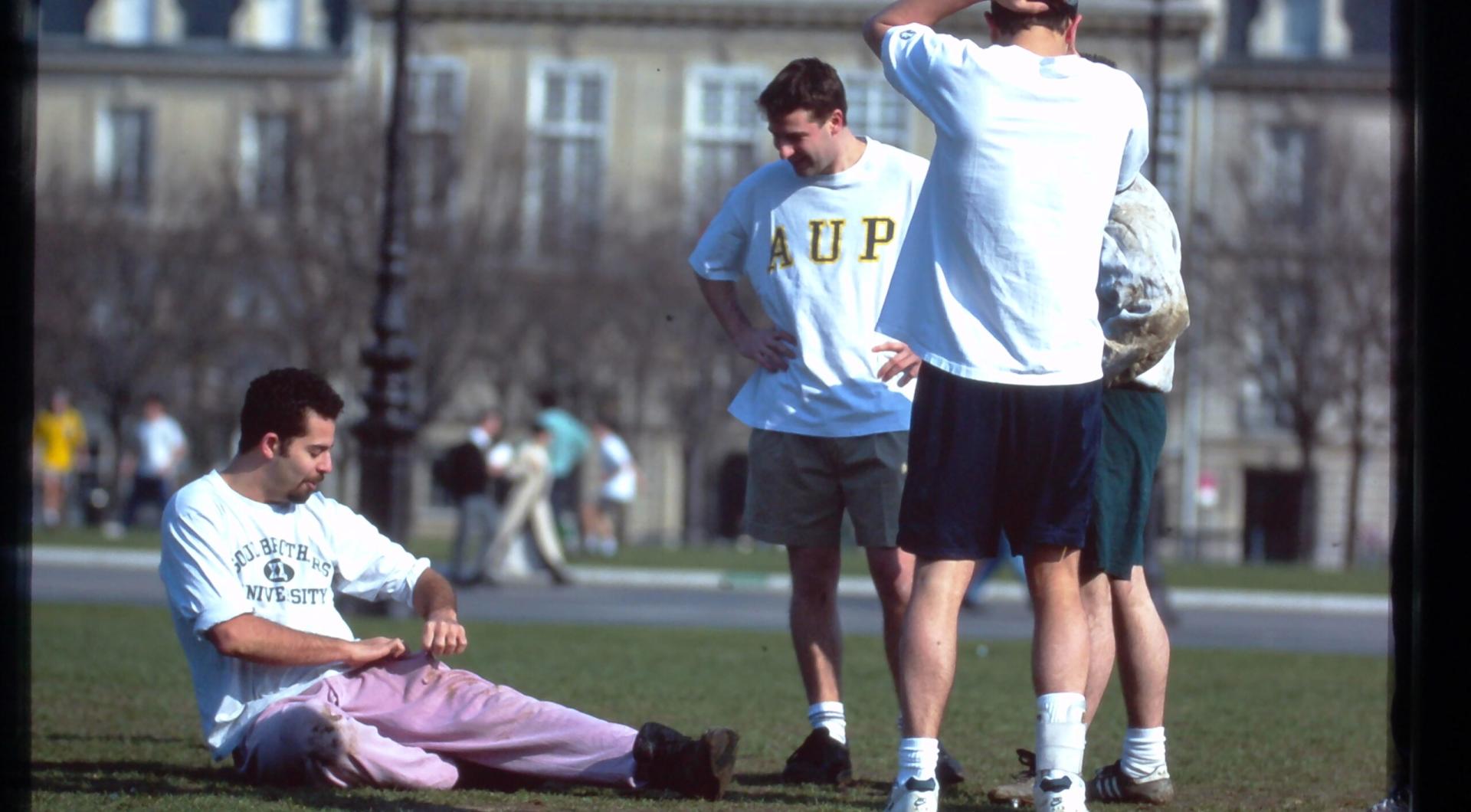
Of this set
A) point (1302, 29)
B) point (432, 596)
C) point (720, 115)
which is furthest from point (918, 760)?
point (1302, 29)

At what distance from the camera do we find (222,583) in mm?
5477

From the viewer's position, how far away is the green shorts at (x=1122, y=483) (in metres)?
5.59

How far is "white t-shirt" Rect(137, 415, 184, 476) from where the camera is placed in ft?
99.0

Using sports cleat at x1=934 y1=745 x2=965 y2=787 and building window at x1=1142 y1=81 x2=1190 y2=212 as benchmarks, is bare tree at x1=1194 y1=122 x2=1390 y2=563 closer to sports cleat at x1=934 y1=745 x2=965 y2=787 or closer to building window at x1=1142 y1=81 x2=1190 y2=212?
Answer: building window at x1=1142 y1=81 x2=1190 y2=212

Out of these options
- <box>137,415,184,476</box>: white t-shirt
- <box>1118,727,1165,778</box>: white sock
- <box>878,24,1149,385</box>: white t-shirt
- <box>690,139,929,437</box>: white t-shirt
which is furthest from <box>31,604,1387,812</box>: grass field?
<box>137,415,184,476</box>: white t-shirt

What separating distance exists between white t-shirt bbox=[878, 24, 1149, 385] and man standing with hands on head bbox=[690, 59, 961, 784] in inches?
51.3

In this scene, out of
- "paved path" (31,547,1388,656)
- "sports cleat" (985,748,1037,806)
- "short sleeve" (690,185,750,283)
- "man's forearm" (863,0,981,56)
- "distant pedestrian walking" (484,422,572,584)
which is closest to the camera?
"man's forearm" (863,0,981,56)

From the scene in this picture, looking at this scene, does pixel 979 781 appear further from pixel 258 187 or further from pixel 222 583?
pixel 258 187

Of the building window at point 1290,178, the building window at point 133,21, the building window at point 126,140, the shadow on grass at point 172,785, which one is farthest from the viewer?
the building window at point 133,21

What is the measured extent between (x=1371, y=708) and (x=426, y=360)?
39.3m

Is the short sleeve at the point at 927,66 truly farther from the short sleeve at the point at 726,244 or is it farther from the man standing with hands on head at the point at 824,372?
the short sleeve at the point at 726,244

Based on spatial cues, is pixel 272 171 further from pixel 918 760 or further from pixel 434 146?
pixel 918 760

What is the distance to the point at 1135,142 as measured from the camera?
5074 mm

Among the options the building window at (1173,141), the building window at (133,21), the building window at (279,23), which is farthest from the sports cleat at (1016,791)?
the building window at (133,21)
